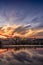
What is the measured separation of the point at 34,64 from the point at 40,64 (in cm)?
29

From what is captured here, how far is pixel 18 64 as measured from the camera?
7137 millimetres

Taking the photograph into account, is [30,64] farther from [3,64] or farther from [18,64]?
[3,64]

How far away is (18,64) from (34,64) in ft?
2.22

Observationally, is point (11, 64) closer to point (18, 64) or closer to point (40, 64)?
point (18, 64)

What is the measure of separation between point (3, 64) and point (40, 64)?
5.11 feet

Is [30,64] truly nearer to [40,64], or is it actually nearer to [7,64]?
[40,64]

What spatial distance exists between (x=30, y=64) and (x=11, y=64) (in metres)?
0.80

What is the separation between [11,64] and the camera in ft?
23.3

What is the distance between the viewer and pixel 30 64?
7.00 metres

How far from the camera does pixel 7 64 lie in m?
6.95

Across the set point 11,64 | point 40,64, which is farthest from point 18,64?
point 40,64

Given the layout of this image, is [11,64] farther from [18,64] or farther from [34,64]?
[34,64]

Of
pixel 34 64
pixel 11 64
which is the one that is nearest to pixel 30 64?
pixel 34 64

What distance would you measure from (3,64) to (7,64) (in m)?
0.17
